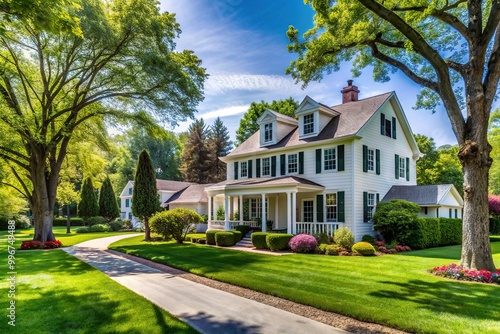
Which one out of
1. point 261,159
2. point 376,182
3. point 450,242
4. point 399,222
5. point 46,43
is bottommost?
point 450,242

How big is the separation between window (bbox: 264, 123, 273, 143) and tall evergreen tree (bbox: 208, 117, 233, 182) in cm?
2218

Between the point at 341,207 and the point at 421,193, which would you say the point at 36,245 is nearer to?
the point at 341,207

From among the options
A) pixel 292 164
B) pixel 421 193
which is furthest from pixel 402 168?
pixel 292 164

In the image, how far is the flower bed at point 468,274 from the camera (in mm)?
8180

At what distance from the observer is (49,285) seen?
7918mm

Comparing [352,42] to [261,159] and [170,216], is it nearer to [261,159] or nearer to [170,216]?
[261,159]

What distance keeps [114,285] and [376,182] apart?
14.8 m

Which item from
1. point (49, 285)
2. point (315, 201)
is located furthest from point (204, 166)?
point (49, 285)

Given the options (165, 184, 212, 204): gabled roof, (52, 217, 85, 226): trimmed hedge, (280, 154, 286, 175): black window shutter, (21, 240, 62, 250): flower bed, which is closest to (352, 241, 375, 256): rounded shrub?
(280, 154, 286, 175): black window shutter

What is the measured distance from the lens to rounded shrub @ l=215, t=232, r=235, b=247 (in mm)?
16938

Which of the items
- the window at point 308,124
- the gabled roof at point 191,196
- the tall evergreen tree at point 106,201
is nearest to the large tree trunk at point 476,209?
the window at point 308,124

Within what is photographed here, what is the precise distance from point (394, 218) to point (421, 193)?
158 inches

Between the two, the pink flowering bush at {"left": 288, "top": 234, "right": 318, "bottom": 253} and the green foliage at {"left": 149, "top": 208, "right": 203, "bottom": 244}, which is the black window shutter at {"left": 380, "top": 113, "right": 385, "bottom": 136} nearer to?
the pink flowering bush at {"left": 288, "top": 234, "right": 318, "bottom": 253}

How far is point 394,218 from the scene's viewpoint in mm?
15086
